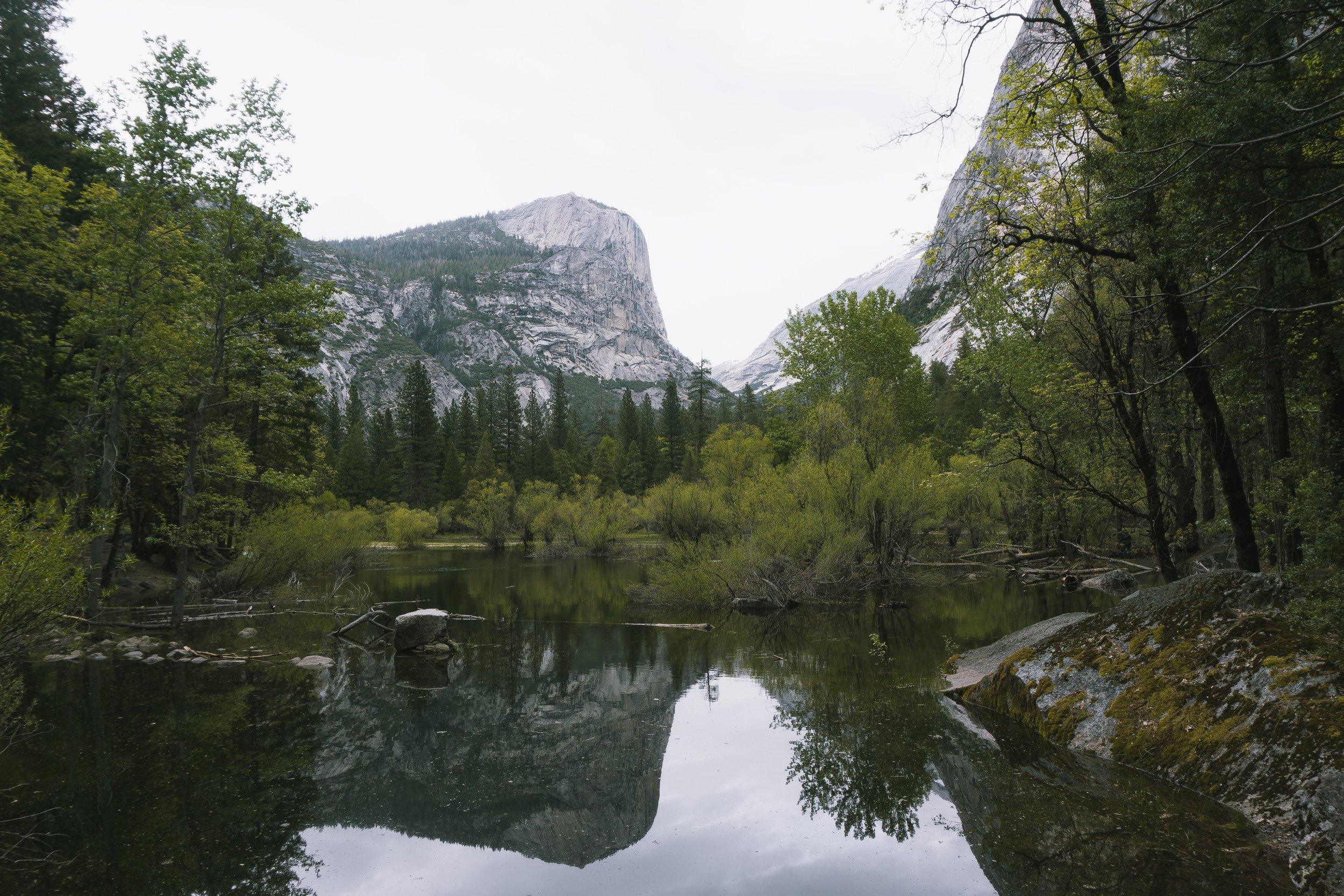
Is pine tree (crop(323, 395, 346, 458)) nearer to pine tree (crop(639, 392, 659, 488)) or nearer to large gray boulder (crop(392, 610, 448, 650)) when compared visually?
pine tree (crop(639, 392, 659, 488))

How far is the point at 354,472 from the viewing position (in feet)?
195

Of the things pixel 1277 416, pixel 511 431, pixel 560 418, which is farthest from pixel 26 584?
pixel 560 418

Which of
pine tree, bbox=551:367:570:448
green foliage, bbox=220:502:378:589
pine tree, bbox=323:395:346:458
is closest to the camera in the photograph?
green foliage, bbox=220:502:378:589

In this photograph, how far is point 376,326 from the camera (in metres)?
164

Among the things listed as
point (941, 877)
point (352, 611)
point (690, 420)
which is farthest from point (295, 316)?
point (690, 420)

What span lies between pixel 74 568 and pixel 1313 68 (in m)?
15.1

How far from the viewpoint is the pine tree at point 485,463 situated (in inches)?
2368

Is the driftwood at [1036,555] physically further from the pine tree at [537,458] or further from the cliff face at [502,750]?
the pine tree at [537,458]

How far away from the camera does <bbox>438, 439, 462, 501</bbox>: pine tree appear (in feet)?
199

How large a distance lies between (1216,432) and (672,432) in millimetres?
63535

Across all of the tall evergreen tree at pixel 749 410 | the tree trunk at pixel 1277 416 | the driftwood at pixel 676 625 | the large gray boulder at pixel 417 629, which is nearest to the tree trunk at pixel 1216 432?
the tree trunk at pixel 1277 416

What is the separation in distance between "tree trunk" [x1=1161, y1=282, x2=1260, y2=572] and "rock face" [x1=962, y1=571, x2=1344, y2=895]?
72.2 inches

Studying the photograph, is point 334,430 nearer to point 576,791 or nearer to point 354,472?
point 354,472

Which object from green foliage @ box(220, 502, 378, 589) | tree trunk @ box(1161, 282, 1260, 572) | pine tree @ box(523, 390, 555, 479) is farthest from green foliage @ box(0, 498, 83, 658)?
pine tree @ box(523, 390, 555, 479)
